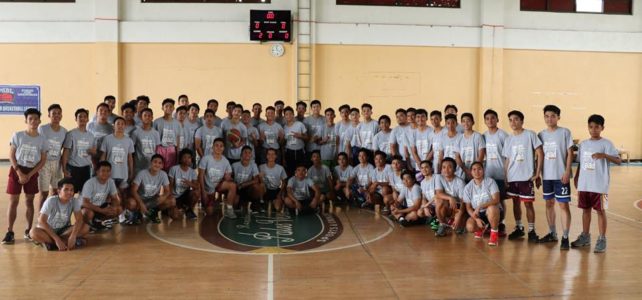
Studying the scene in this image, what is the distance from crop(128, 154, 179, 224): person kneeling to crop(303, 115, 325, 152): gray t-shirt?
2.64m

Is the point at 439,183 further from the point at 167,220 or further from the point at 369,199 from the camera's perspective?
the point at 167,220

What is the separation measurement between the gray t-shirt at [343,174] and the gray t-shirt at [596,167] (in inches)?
136

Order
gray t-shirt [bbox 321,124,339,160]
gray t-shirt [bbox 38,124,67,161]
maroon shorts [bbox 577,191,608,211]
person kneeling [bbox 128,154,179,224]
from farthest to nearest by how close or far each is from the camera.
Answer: gray t-shirt [bbox 321,124,339,160] < person kneeling [bbox 128,154,179,224] < gray t-shirt [bbox 38,124,67,161] < maroon shorts [bbox 577,191,608,211]

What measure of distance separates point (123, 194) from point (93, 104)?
7263 millimetres

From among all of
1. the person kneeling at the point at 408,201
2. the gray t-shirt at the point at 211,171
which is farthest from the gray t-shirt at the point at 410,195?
the gray t-shirt at the point at 211,171

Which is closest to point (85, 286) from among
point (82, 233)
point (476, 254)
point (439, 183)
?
point (82, 233)

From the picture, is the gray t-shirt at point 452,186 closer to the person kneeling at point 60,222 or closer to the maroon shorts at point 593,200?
the maroon shorts at point 593,200

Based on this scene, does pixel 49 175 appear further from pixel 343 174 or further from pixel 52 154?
pixel 343 174

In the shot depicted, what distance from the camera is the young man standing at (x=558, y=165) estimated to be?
18.6ft

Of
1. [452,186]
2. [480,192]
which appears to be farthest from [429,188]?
[480,192]

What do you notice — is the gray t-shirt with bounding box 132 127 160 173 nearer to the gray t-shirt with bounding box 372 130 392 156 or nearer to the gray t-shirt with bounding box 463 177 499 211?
the gray t-shirt with bounding box 372 130 392 156

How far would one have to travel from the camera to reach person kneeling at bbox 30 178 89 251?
5.34 metres

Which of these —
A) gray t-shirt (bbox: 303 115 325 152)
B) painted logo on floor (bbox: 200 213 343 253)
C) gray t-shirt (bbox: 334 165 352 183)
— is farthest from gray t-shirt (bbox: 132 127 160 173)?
gray t-shirt (bbox: 334 165 352 183)

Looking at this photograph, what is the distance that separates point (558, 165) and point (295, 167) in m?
4.07
